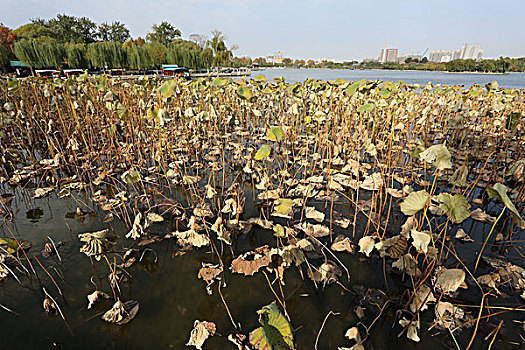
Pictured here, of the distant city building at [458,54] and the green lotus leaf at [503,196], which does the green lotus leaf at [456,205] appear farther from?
the distant city building at [458,54]

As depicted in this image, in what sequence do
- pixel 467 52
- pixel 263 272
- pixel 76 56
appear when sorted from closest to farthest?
1. pixel 263 272
2. pixel 76 56
3. pixel 467 52

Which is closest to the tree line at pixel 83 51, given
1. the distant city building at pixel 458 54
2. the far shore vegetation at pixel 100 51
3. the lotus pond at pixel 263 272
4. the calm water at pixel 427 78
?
the far shore vegetation at pixel 100 51

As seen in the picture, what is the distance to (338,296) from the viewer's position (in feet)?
8.57

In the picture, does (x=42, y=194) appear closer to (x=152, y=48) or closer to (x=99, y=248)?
(x=99, y=248)

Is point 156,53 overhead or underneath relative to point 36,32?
underneath

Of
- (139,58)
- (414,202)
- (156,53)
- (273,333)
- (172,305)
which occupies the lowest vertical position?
(172,305)

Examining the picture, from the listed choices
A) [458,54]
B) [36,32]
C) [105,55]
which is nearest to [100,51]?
[105,55]

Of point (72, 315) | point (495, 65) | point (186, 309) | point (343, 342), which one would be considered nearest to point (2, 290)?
point (72, 315)

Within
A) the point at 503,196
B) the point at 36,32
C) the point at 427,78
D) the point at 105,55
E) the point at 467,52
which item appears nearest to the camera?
the point at 503,196

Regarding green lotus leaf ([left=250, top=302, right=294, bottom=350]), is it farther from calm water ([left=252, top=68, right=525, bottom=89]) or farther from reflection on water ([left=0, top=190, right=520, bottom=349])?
calm water ([left=252, top=68, right=525, bottom=89])

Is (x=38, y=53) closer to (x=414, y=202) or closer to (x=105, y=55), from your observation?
(x=105, y=55)

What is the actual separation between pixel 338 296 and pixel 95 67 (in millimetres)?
50235

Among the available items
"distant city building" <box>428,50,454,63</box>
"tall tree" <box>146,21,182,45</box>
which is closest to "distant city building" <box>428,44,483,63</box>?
"distant city building" <box>428,50,454,63</box>

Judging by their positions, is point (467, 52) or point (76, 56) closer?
point (76, 56)
